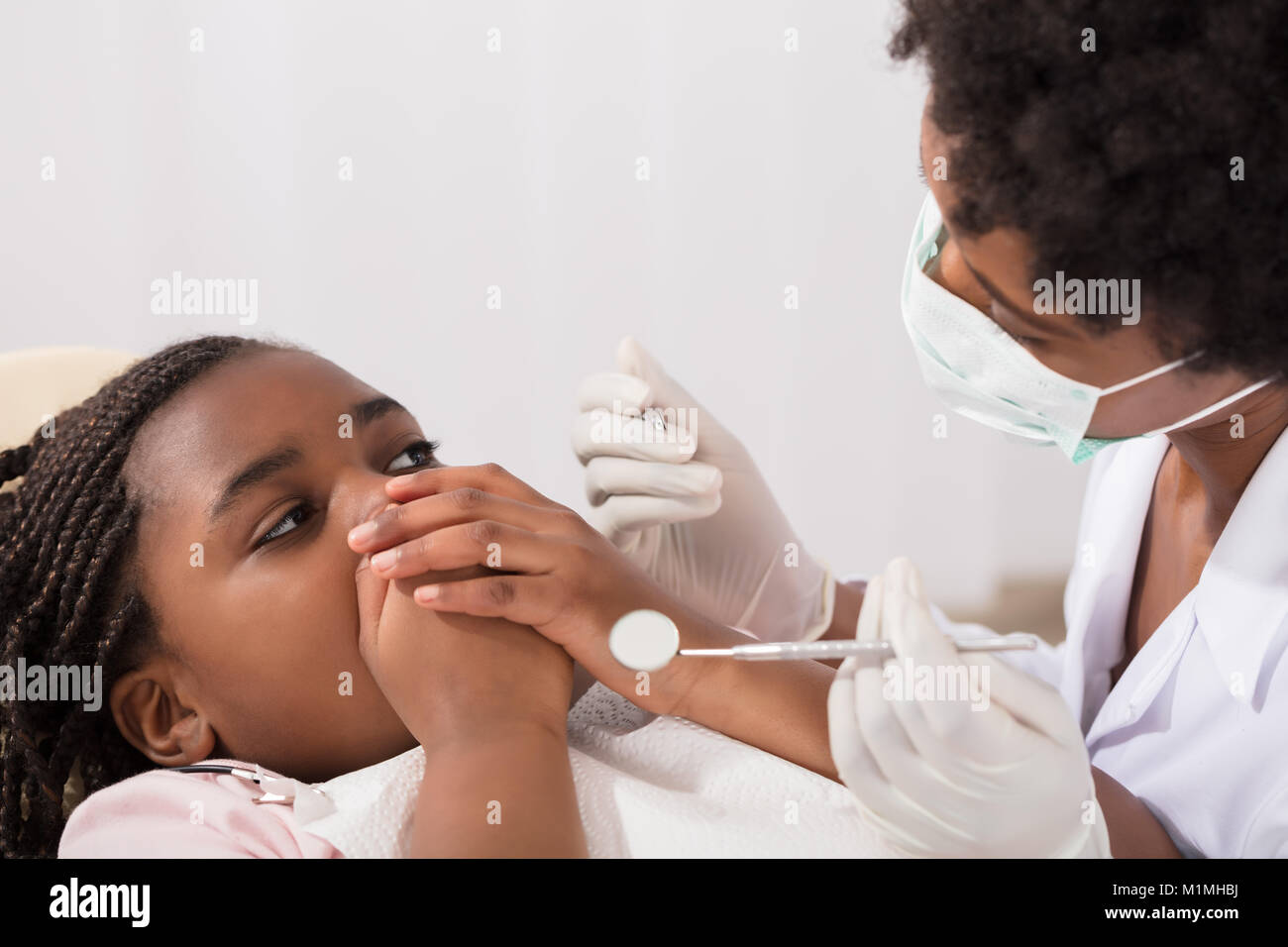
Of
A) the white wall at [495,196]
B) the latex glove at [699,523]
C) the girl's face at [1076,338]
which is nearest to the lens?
the girl's face at [1076,338]

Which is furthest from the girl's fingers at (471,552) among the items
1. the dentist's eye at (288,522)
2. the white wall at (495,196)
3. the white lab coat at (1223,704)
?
the white wall at (495,196)

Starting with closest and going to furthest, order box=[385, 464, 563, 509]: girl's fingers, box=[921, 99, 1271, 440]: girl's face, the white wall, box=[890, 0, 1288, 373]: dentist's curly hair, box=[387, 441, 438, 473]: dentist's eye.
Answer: box=[890, 0, 1288, 373]: dentist's curly hair, box=[921, 99, 1271, 440]: girl's face, box=[385, 464, 563, 509]: girl's fingers, box=[387, 441, 438, 473]: dentist's eye, the white wall

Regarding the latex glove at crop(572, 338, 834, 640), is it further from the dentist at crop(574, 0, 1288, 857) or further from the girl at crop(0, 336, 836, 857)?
the girl at crop(0, 336, 836, 857)

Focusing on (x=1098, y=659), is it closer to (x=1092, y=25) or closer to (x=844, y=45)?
(x=1092, y=25)

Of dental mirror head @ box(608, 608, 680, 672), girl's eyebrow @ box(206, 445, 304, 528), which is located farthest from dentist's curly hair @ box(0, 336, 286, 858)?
dental mirror head @ box(608, 608, 680, 672)

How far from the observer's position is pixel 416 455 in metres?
1.08

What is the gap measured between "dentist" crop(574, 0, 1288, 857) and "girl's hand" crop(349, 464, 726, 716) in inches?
8.8

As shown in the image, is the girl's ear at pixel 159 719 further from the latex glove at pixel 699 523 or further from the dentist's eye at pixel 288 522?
the latex glove at pixel 699 523

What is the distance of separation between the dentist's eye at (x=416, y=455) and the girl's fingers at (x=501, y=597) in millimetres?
228

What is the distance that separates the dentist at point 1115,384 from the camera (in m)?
0.69

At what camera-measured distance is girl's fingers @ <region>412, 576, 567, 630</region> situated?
0.83m

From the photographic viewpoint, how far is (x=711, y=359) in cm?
208

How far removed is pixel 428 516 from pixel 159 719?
0.38m

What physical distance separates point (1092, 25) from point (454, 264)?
4.60 ft
